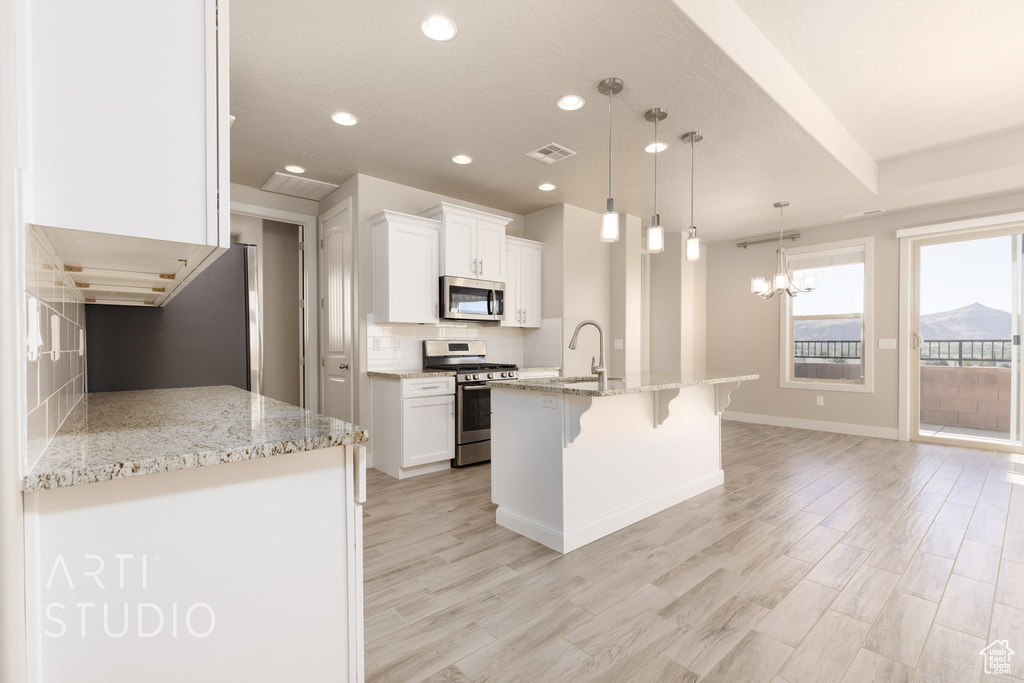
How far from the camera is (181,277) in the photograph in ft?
5.16

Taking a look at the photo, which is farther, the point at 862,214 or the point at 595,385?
the point at 862,214

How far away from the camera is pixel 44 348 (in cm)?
103

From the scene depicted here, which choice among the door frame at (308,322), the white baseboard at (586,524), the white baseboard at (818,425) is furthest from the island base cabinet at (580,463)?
the white baseboard at (818,425)

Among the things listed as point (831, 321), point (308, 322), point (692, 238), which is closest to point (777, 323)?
point (831, 321)

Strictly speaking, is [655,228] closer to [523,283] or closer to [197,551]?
[523,283]

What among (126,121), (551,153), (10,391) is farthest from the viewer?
(551,153)

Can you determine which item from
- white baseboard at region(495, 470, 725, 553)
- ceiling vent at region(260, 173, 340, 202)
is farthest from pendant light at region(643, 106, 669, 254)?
ceiling vent at region(260, 173, 340, 202)

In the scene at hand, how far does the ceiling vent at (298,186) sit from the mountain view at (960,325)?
591 cm

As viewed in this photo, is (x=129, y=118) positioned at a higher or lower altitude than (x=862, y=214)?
lower

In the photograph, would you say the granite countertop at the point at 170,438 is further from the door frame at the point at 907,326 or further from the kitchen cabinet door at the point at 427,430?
the door frame at the point at 907,326

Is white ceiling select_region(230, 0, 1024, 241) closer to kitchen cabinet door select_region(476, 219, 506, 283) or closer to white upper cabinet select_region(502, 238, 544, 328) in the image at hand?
kitchen cabinet door select_region(476, 219, 506, 283)

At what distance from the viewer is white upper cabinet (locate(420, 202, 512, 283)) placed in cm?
416

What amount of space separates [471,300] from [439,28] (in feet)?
8.05

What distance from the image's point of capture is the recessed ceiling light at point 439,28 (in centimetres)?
210
